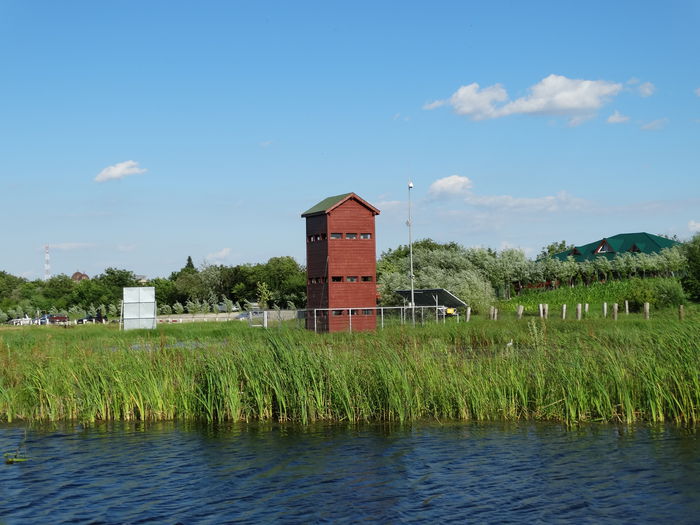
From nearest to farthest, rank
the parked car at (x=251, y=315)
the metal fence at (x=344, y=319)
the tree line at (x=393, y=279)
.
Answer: the metal fence at (x=344, y=319)
the parked car at (x=251, y=315)
the tree line at (x=393, y=279)

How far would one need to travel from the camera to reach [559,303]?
212ft

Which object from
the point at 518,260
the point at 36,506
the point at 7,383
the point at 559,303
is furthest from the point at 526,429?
the point at 518,260

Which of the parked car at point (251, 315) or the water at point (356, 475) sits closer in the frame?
the water at point (356, 475)

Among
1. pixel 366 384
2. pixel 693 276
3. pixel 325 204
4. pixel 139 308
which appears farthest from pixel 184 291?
pixel 366 384

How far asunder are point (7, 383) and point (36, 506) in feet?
31.3

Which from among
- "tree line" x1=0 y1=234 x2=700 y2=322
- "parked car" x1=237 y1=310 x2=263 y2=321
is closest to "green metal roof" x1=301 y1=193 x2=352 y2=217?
"parked car" x1=237 y1=310 x2=263 y2=321

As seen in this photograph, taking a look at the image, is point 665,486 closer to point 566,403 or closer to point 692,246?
point 566,403

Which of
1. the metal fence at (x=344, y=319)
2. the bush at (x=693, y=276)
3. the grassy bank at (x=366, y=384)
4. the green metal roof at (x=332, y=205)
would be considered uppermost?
the green metal roof at (x=332, y=205)

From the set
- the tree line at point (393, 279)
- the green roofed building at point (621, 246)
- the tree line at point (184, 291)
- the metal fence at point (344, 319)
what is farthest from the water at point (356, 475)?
the green roofed building at point (621, 246)

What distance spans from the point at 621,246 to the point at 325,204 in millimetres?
63169

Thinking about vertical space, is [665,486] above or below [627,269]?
below

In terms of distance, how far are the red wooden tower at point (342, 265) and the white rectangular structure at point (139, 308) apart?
45.9 feet

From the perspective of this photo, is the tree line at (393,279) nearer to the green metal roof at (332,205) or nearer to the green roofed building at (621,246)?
the green roofed building at (621,246)

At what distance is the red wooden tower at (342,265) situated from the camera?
143 ft
